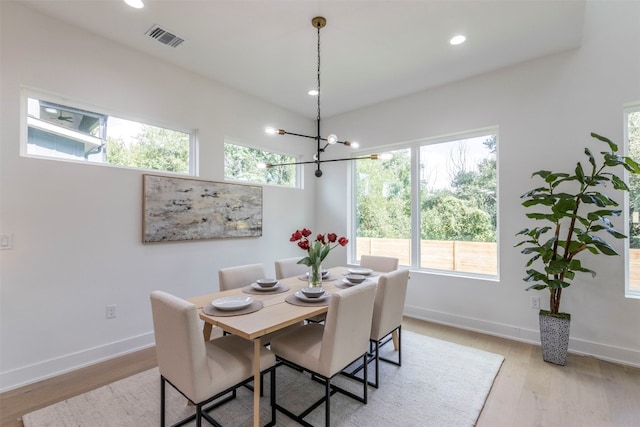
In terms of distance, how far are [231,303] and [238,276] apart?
782 mm

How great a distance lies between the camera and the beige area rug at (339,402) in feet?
6.36

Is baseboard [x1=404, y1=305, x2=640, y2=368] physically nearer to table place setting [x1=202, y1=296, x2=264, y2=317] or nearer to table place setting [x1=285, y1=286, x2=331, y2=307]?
table place setting [x1=285, y1=286, x2=331, y2=307]

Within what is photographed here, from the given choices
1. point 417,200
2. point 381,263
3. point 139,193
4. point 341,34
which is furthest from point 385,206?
point 139,193

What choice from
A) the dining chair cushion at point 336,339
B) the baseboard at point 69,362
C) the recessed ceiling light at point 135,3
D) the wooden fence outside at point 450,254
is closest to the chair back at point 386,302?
the dining chair cushion at point 336,339

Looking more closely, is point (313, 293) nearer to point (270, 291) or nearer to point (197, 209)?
point (270, 291)

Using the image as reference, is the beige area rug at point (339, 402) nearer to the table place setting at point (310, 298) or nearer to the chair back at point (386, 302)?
the chair back at point (386, 302)

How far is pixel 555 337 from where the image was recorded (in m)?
2.65

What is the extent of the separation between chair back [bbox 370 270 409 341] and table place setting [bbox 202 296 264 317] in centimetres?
95

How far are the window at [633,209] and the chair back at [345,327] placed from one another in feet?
8.99

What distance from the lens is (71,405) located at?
6.82ft

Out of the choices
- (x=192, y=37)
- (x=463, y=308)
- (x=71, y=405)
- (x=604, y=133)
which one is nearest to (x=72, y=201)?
(x=71, y=405)

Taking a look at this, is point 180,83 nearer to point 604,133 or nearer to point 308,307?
point 308,307

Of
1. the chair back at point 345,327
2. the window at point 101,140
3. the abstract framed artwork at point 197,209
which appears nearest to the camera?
the chair back at point 345,327

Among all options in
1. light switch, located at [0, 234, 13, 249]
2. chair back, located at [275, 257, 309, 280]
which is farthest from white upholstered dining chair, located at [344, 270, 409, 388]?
light switch, located at [0, 234, 13, 249]
